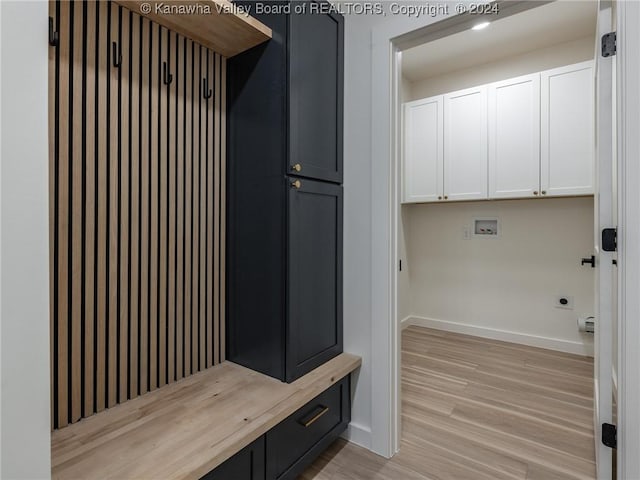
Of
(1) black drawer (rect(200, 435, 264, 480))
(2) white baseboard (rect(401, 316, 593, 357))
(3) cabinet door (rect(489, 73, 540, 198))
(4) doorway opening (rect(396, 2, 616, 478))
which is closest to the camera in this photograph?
(1) black drawer (rect(200, 435, 264, 480))

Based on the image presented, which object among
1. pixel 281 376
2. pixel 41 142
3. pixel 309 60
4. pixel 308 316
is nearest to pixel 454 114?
pixel 309 60

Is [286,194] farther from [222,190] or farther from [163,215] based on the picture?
[163,215]

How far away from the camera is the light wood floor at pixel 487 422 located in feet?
5.23

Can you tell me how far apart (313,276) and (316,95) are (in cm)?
85

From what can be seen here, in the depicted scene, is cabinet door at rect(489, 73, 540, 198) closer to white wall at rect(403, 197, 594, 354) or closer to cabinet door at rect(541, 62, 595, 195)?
cabinet door at rect(541, 62, 595, 195)


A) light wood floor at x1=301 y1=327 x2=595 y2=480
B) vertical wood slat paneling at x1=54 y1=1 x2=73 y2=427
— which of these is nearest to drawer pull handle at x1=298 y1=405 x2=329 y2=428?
light wood floor at x1=301 y1=327 x2=595 y2=480

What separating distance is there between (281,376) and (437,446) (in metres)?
0.93

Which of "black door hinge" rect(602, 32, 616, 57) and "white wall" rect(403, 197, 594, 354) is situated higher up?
"black door hinge" rect(602, 32, 616, 57)

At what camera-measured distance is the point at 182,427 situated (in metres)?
1.17

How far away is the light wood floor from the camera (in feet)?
5.23

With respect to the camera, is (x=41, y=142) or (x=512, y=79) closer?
(x=41, y=142)

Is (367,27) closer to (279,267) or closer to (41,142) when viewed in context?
(279,267)

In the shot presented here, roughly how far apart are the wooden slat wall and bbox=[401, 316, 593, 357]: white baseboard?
9.02ft

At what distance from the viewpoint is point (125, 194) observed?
1336 mm
